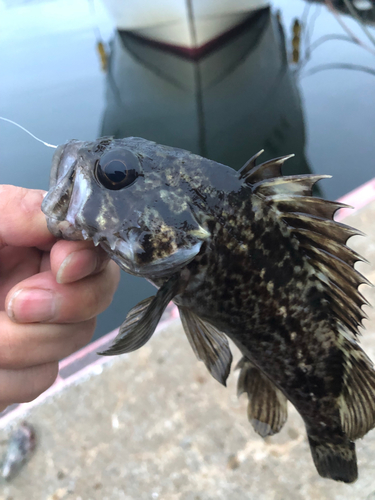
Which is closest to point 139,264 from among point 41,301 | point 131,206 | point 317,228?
point 131,206

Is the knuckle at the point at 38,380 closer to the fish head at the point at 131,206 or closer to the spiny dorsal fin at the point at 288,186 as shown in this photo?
the fish head at the point at 131,206

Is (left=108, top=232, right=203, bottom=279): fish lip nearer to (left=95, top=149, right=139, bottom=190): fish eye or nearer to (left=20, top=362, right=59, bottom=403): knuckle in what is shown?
(left=95, top=149, right=139, bottom=190): fish eye

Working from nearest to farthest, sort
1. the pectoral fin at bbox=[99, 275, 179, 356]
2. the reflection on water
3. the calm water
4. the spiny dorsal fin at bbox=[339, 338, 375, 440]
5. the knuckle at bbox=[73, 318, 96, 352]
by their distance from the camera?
the pectoral fin at bbox=[99, 275, 179, 356], the spiny dorsal fin at bbox=[339, 338, 375, 440], the knuckle at bbox=[73, 318, 96, 352], the calm water, the reflection on water

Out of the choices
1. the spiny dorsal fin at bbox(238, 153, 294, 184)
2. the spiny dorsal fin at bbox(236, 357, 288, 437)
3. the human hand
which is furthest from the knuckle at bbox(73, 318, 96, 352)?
the spiny dorsal fin at bbox(238, 153, 294, 184)

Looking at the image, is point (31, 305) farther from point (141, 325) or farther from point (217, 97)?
point (217, 97)

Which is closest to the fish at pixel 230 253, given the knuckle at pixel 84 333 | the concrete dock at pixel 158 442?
the knuckle at pixel 84 333

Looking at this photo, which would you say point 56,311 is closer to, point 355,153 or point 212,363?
point 212,363
